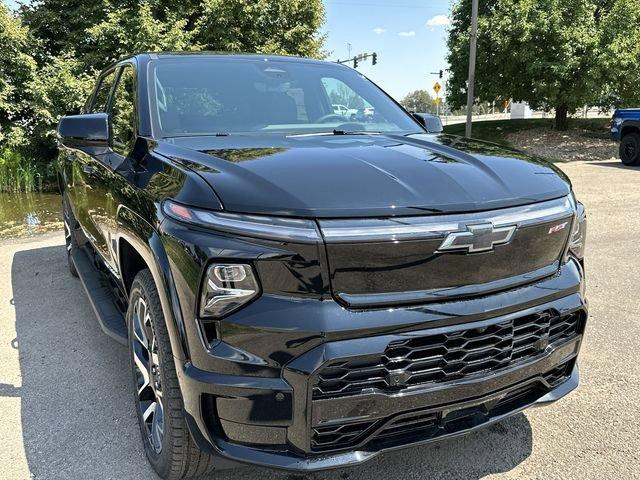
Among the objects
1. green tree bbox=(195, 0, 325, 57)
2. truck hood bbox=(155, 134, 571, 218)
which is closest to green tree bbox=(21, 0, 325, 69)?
green tree bbox=(195, 0, 325, 57)

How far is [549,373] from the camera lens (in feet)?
7.25

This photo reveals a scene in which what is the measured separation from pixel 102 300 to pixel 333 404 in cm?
205

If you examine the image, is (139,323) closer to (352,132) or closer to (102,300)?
(102,300)

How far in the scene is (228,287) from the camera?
1707mm

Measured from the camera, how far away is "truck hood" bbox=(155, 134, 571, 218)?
5.83ft

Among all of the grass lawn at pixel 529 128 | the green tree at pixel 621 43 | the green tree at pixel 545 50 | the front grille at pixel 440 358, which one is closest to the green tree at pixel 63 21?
the green tree at pixel 545 50

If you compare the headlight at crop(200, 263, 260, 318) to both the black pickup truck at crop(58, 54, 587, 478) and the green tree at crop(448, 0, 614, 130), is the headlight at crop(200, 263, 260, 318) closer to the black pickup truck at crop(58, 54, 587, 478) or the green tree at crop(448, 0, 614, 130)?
the black pickup truck at crop(58, 54, 587, 478)

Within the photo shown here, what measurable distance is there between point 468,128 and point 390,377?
14.6 m

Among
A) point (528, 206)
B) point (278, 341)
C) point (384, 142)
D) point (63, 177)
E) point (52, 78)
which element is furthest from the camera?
point (52, 78)

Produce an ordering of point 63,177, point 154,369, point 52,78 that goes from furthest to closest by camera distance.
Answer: point 52,78
point 63,177
point 154,369

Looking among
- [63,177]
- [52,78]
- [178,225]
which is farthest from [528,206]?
[52,78]

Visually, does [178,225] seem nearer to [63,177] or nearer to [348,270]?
[348,270]

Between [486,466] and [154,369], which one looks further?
[486,466]

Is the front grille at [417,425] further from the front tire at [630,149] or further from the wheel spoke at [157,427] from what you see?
the front tire at [630,149]
